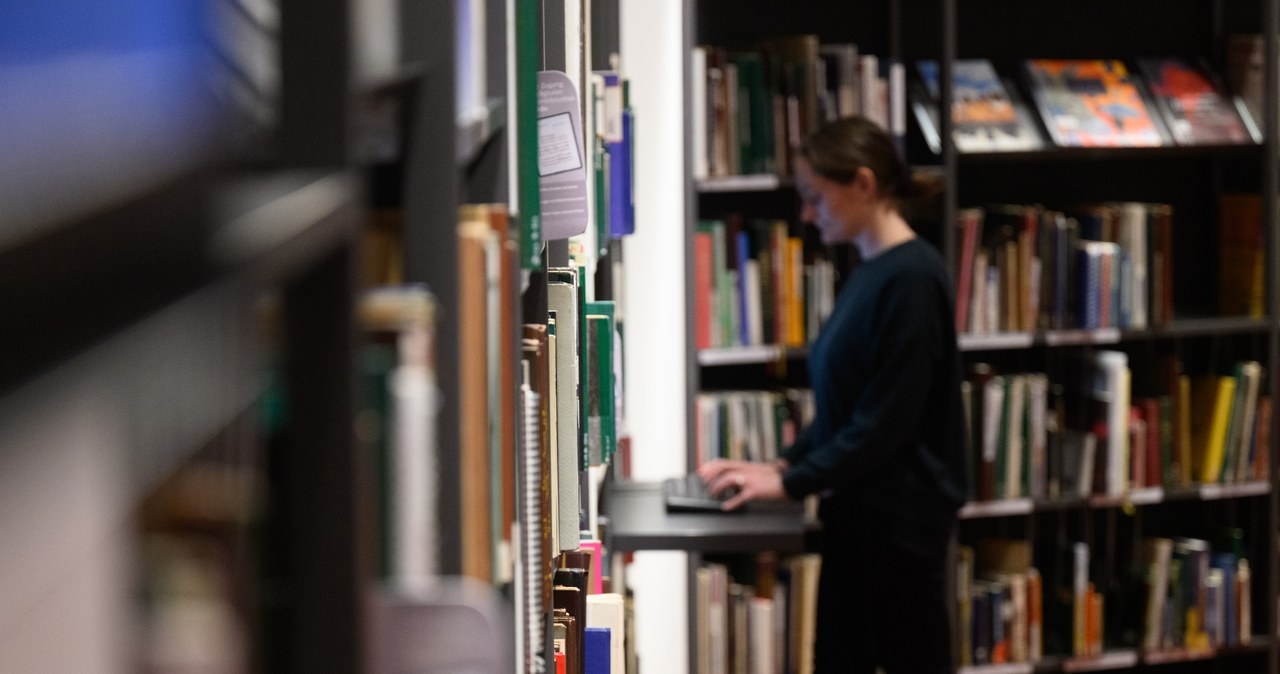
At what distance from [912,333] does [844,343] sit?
6.4 inches

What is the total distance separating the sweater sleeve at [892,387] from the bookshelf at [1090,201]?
69 cm

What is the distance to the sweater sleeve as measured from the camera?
271cm

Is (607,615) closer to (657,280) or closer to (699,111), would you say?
(657,280)

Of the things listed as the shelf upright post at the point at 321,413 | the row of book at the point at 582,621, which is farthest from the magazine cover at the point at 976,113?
the shelf upright post at the point at 321,413

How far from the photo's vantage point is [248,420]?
0.27 m

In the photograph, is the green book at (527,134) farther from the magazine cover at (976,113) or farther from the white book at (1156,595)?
the white book at (1156,595)

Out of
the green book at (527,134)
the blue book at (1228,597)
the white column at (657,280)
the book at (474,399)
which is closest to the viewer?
the book at (474,399)

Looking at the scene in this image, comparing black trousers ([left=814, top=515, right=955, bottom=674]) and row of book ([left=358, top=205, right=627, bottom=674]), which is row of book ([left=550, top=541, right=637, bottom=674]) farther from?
black trousers ([left=814, top=515, right=955, bottom=674])

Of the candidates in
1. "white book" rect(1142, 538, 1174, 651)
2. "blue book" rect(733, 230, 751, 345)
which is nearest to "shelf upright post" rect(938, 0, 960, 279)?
"blue book" rect(733, 230, 751, 345)

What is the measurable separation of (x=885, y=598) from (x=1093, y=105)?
1.58 m

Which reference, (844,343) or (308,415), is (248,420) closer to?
(308,415)

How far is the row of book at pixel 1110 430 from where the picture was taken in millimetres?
3518

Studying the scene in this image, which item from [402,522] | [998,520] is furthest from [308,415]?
[998,520]

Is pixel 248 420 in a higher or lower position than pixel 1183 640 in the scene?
higher
